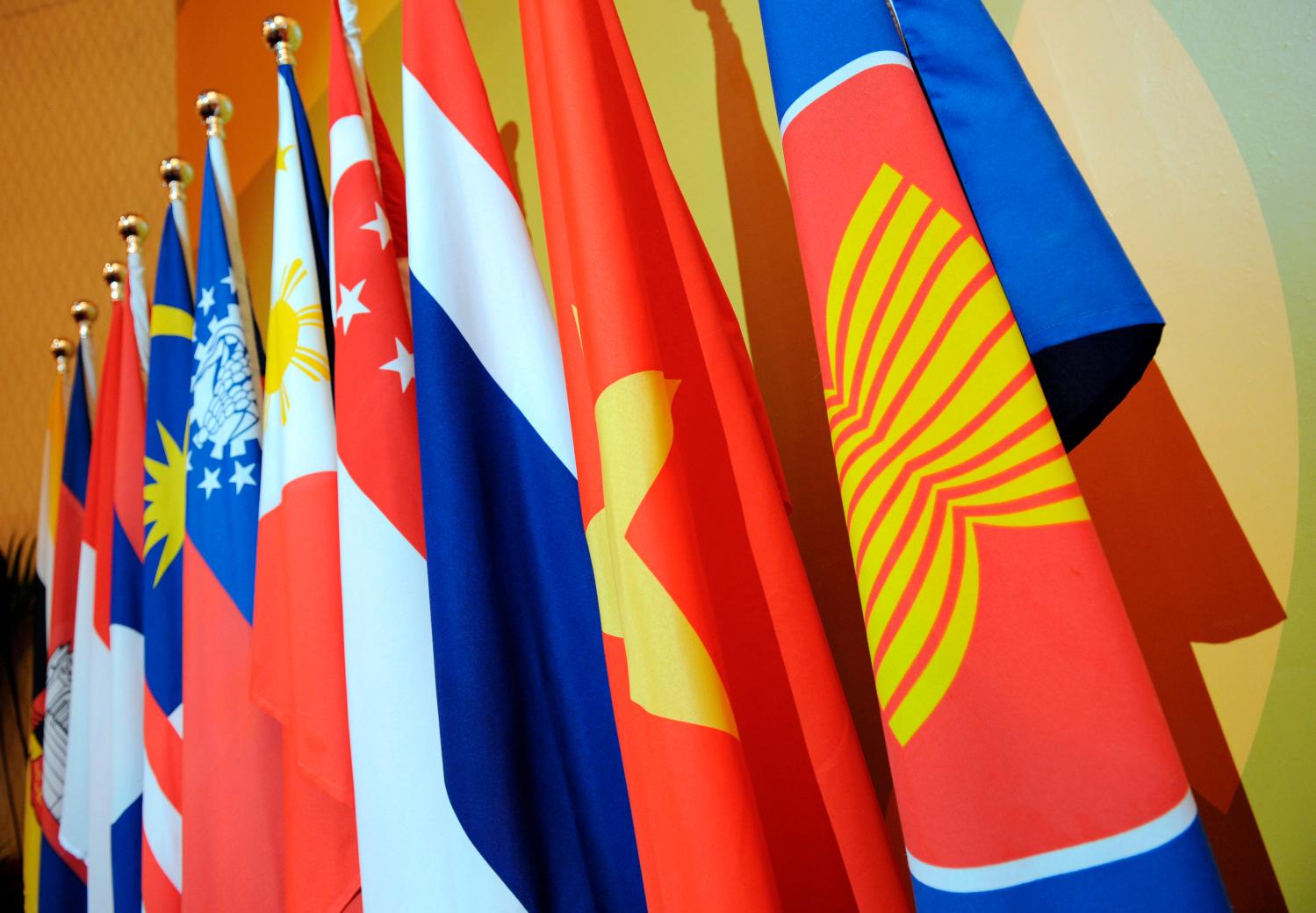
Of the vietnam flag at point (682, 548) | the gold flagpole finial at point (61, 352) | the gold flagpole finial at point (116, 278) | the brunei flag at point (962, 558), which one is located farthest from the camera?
the gold flagpole finial at point (61, 352)

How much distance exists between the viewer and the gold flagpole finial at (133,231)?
1506 mm

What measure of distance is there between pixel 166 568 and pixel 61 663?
0.44 m

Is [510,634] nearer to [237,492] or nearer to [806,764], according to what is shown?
[806,764]

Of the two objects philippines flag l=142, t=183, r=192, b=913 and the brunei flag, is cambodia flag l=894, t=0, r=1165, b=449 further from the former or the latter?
philippines flag l=142, t=183, r=192, b=913

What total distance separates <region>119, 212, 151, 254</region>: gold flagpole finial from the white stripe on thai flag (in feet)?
2.61

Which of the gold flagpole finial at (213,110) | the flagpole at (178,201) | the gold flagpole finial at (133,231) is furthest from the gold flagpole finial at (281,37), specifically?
the gold flagpole finial at (133,231)

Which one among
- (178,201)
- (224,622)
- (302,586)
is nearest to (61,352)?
(178,201)

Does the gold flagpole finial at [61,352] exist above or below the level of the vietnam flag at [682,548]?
above

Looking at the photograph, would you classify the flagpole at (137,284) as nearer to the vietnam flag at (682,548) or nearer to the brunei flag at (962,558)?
the vietnam flag at (682,548)

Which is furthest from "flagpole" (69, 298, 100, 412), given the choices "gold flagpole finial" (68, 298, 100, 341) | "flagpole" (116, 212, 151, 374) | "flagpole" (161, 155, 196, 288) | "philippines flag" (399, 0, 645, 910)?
"philippines flag" (399, 0, 645, 910)

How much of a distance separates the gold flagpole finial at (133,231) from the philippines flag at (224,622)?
31 centimetres

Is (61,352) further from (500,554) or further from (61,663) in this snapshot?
(500,554)

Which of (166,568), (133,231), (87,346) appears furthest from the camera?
(87,346)

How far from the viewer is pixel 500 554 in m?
0.86
